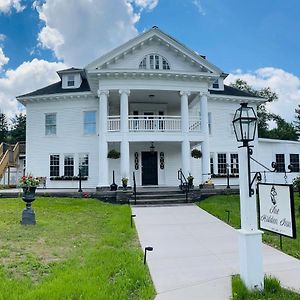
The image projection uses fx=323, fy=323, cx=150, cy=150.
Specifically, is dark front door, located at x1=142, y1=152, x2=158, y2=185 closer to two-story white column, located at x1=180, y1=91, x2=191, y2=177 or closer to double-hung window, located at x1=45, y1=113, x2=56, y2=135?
two-story white column, located at x1=180, y1=91, x2=191, y2=177

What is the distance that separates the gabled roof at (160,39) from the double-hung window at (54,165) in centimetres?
711

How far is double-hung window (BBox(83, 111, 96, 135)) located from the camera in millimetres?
20938

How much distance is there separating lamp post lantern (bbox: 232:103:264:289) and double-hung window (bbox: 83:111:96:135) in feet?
54.7

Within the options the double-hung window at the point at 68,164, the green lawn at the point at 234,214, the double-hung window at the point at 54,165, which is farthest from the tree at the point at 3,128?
the green lawn at the point at 234,214

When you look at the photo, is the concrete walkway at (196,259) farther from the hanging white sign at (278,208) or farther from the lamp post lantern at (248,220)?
the hanging white sign at (278,208)

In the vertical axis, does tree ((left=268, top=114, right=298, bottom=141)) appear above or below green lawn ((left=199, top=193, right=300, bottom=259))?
above

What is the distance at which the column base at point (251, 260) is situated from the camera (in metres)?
4.46

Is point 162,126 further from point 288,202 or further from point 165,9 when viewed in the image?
point 288,202

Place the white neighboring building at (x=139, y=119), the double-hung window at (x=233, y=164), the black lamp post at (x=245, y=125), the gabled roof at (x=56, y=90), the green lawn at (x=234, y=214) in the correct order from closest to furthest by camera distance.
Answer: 1. the black lamp post at (x=245, y=125)
2. the green lawn at (x=234, y=214)
3. the white neighboring building at (x=139, y=119)
4. the gabled roof at (x=56, y=90)
5. the double-hung window at (x=233, y=164)

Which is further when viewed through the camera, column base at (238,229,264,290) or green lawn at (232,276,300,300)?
column base at (238,229,264,290)

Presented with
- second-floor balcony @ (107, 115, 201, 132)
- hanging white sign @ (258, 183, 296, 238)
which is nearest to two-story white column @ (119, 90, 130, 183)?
second-floor balcony @ (107, 115, 201, 132)

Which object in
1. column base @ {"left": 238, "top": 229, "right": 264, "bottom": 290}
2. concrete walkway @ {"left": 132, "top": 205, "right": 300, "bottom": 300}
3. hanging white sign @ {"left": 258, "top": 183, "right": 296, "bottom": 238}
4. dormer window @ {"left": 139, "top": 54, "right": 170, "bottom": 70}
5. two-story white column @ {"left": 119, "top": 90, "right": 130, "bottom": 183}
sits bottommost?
concrete walkway @ {"left": 132, "top": 205, "right": 300, "bottom": 300}

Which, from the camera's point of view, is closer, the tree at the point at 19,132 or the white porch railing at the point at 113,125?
the white porch railing at the point at 113,125

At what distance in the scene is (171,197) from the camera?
597 inches
